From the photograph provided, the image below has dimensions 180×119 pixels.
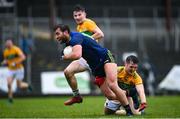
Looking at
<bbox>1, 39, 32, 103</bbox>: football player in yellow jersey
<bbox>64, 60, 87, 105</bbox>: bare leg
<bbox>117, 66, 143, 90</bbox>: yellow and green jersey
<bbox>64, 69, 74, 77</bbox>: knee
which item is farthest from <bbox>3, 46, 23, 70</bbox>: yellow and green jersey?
<bbox>117, 66, 143, 90</bbox>: yellow and green jersey

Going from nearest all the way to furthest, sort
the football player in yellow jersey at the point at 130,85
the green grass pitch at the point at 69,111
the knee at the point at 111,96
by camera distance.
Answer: the green grass pitch at the point at 69,111 → the football player in yellow jersey at the point at 130,85 → the knee at the point at 111,96

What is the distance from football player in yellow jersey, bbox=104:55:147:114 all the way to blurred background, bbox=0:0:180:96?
1570 centimetres

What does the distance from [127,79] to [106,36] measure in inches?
774

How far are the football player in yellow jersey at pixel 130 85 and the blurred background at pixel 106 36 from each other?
15.7m

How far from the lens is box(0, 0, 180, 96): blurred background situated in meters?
32.9

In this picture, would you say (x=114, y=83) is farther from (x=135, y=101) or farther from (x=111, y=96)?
(x=135, y=101)

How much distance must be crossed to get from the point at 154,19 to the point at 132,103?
21.5m

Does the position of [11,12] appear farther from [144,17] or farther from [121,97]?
[121,97]

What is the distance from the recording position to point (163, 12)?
38.8m

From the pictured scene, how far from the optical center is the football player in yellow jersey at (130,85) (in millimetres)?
15766

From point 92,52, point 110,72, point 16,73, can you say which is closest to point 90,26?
point 92,52

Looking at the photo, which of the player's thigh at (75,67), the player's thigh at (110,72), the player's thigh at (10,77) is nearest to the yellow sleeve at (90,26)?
the player's thigh at (75,67)

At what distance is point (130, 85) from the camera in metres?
16.3

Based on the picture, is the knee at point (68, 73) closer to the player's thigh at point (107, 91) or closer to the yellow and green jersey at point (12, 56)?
the player's thigh at point (107, 91)
